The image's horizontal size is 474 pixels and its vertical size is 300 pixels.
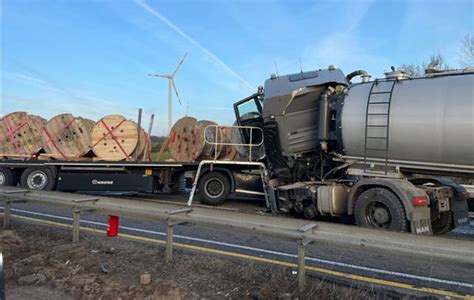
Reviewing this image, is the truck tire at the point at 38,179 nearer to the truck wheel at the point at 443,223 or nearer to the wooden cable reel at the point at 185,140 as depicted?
the wooden cable reel at the point at 185,140

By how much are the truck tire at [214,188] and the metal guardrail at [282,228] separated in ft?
15.6

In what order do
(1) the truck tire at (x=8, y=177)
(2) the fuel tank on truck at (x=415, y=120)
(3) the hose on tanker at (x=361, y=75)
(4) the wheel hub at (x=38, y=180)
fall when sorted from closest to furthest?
(2) the fuel tank on truck at (x=415, y=120) < (3) the hose on tanker at (x=361, y=75) < (4) the wheel hub at (x=38, y=180) < (1) the truck tire at (x=8, y=177)

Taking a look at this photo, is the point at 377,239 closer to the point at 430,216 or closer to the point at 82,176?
the point at 430,216

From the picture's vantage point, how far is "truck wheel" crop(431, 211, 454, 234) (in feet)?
24.2

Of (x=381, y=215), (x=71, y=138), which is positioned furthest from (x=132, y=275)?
(x=71, y=138)

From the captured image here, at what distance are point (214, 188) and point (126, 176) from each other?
A: 8.78 ft

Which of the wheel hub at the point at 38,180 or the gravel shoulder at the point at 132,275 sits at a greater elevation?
the wheel hub at the point at 38,180

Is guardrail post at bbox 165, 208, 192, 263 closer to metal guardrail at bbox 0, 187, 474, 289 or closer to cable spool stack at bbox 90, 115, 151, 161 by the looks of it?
metal guardrail at bbox 0, 187, 474, 289

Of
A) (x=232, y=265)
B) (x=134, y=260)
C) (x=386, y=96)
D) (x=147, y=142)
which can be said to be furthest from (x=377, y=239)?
(x=147, y=142)

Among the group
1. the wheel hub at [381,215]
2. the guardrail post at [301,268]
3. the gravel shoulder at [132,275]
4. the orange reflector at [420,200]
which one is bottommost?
the gravel shoulder at [132,275]

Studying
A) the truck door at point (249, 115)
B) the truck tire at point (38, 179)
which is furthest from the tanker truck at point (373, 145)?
the truck tire at point (38, 179)

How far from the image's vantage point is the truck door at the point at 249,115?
988 centimetres

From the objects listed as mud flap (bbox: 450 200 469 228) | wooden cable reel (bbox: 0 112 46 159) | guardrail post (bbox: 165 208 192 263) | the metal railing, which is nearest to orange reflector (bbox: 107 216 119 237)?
guardrail post (bbox: 165 208 192 263)

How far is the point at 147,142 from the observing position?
11984 millimetres
